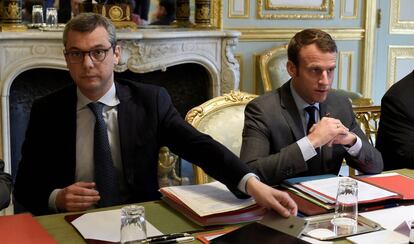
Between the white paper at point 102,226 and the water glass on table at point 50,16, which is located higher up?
the water glass on table at point 50,16

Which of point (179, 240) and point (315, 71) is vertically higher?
point (315, 71)

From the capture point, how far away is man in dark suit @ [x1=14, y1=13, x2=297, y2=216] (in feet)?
6.16

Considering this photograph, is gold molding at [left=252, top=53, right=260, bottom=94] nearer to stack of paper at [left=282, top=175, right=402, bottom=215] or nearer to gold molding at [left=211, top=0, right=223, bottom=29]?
gold molding at [left=211, top=0, right=223, bottom=29]

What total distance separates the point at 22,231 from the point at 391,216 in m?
0.96

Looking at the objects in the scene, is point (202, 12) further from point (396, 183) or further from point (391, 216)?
point (391, 216)

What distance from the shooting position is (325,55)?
2.17m

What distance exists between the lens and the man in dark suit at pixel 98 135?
6.16 ft

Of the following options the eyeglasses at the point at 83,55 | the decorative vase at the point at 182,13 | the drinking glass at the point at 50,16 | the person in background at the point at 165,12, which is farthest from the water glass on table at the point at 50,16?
the eyeglasses at the point at 83,55

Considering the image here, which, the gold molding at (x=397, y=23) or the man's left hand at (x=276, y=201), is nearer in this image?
the man's left hand at (x=276, y=201)

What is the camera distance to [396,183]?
1957 mm

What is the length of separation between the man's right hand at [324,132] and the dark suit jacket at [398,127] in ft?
1.74

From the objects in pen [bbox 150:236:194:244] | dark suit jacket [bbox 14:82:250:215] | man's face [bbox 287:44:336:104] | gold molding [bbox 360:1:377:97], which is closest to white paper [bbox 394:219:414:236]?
pen [bbox 150:236:194:244]

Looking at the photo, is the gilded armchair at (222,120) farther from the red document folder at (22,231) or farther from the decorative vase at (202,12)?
the decorative vase at (202,12)

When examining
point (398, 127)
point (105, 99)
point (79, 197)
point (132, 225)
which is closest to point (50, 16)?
point (105, 99)
